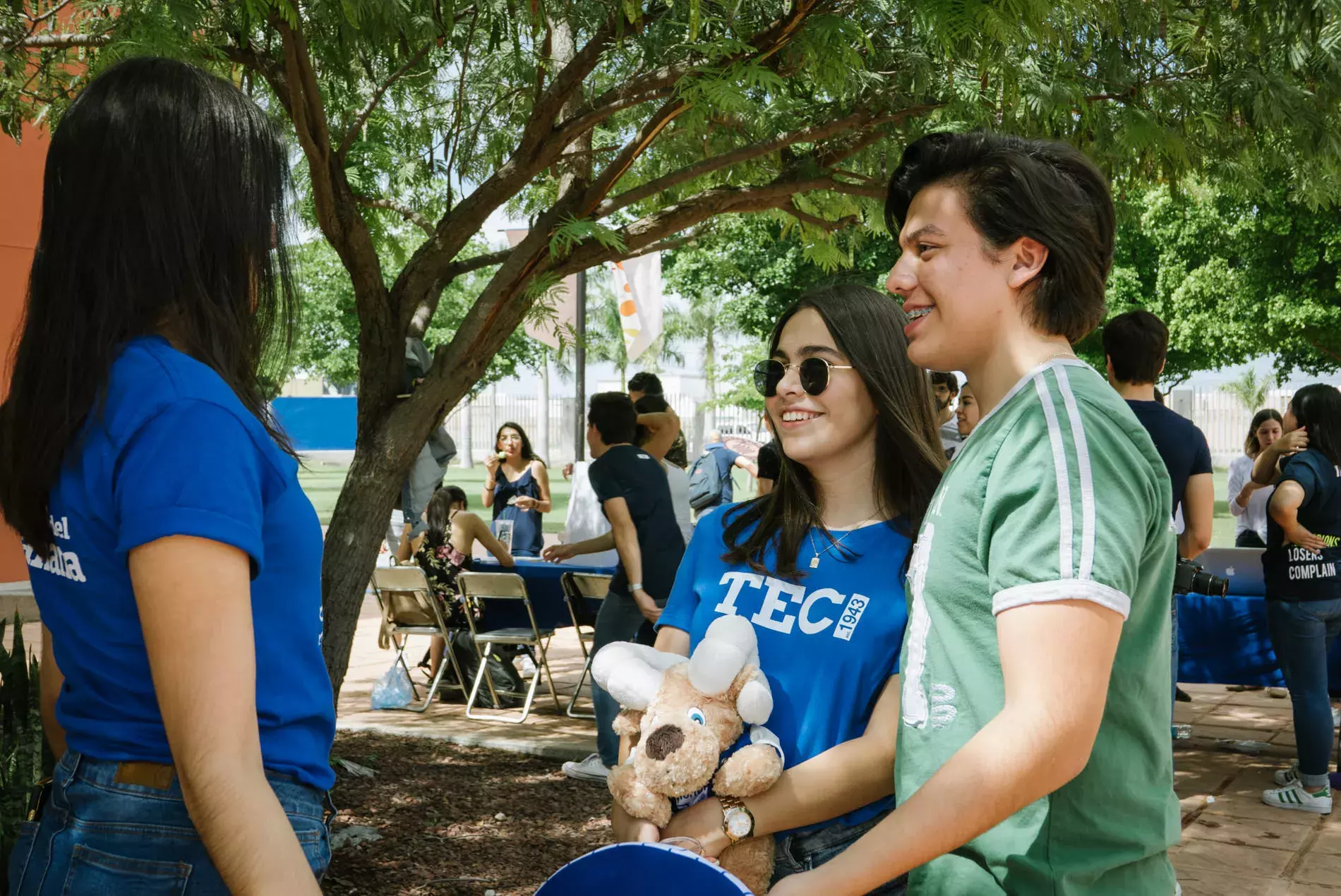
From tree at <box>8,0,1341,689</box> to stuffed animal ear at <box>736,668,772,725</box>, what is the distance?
203 cm

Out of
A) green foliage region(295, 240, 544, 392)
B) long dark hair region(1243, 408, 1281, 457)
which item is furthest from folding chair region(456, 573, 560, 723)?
green foliage region(295, 240, 544, 392)

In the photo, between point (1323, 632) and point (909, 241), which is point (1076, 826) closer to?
point (909, 241)

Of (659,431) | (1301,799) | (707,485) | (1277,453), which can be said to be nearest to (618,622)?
(659,431)

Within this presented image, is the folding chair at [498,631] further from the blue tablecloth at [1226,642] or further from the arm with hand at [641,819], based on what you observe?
the arm with hand at [641,819]

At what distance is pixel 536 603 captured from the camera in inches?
342

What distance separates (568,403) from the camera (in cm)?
4491

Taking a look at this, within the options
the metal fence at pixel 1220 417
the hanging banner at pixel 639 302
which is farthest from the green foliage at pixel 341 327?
the metal fence at pixel 1220 417

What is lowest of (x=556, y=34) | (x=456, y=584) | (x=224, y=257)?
(x=456, y=584)

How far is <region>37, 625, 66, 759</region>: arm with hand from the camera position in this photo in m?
1.72

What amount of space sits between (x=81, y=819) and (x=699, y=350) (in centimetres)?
7322

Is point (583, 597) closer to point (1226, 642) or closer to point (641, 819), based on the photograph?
point (1226, 642)

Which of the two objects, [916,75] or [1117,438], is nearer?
[1117,438]

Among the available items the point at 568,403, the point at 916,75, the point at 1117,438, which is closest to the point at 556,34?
the point at 916,75

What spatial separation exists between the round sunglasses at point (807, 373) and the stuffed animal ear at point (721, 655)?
500 mm
